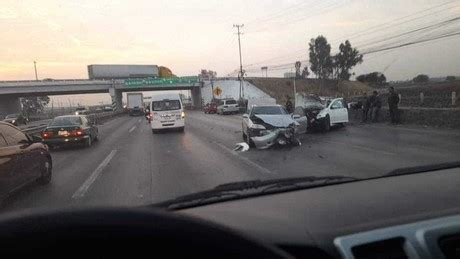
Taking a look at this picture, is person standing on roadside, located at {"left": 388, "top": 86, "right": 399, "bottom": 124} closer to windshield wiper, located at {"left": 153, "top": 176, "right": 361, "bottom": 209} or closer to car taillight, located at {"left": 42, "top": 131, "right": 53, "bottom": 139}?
car taillight, located at {"left": 42, "top": 131, "right": 53, "bottom": 139}

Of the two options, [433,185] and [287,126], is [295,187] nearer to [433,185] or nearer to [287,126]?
[433,185]

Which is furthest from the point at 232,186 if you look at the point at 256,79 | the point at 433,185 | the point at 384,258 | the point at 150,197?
the point at 256,79

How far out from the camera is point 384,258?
2.32 meters


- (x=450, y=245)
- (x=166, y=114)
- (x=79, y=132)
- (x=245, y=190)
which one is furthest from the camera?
(x=166, y=114)

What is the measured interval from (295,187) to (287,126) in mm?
14357

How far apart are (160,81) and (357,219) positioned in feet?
300

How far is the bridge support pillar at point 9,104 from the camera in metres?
85.7

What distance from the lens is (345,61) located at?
116438 mm

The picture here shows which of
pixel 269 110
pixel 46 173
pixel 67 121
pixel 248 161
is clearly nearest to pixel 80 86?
pixel 67 121

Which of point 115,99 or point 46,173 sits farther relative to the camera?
point 115,99

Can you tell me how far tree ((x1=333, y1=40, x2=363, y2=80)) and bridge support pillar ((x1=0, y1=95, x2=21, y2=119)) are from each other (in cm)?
6739

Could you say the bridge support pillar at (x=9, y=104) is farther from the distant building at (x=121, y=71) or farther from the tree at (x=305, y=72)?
the tree at (x=305, y=72)

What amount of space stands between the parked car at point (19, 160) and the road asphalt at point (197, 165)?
303 millimetres

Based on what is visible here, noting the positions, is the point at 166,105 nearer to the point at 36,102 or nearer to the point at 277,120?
the point at 277,120
